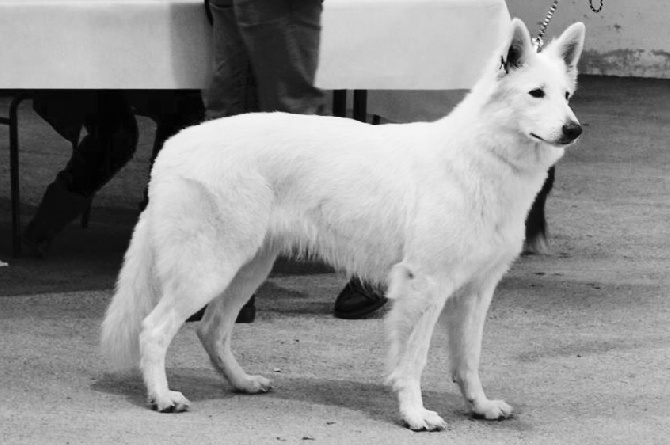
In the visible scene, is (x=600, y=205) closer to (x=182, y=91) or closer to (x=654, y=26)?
(x=182, y=91)

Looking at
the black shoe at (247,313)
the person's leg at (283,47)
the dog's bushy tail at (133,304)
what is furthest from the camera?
the black shoe at (247,313)

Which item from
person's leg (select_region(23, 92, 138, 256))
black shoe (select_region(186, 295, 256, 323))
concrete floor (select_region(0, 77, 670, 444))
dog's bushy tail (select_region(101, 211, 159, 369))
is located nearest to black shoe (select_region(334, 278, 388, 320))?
concrete floor (select_region(0, 77, 670, 444))

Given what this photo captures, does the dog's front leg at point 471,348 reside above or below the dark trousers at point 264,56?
below

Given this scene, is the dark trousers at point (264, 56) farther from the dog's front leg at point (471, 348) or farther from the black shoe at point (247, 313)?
the dog's front leg at point (471, 348)

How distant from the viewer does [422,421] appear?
3400 mm

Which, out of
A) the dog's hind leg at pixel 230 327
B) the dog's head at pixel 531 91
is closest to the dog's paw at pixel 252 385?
the dog's hind leg at pixel 230 327

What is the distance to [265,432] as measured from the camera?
338 centimetres

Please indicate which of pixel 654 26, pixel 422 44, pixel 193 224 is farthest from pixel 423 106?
pixel 654 26

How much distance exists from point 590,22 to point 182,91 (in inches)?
262

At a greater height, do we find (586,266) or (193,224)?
(193,224)

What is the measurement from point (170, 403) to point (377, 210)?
2.43 feet

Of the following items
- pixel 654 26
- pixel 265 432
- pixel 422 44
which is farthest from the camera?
pixel 654 26

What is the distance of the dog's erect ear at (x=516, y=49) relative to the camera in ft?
10.7

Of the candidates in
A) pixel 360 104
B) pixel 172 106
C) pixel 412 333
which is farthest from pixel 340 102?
pixel 412 333
